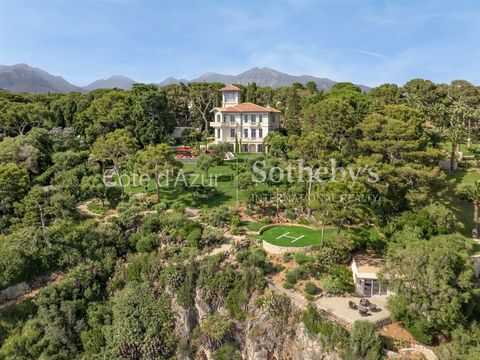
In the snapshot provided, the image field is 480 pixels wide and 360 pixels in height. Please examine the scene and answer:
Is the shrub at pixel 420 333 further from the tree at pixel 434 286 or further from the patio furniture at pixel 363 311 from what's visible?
the patio furniture at pixel 363 311

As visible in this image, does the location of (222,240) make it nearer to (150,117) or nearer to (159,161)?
(159,161)

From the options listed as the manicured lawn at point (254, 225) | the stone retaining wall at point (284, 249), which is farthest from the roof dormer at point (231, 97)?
the stone retaining wall at point (284, 249)

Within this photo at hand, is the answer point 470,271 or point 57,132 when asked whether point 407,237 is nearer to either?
point 470,271

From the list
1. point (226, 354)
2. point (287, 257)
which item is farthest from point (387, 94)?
point (226, 354)

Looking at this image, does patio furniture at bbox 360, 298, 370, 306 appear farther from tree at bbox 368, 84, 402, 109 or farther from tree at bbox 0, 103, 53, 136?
tree at bbox 0, 103, 53, 136

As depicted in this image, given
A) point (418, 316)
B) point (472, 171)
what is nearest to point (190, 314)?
point (418, 316)

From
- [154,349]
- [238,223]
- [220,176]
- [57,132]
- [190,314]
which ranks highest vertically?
[57,132]
